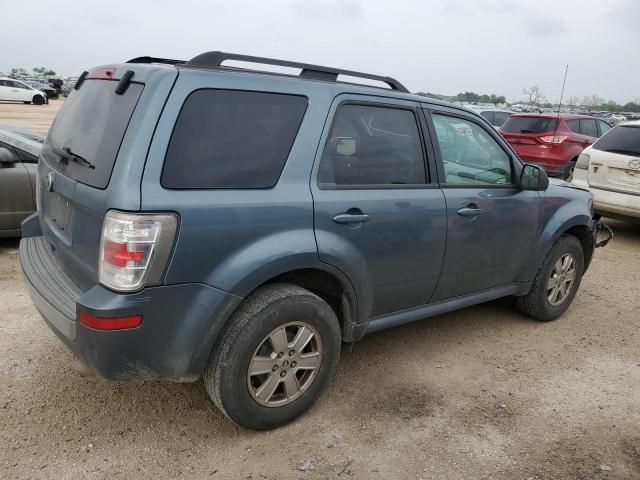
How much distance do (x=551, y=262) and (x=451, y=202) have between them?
1402 mm

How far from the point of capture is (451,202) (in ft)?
11.1

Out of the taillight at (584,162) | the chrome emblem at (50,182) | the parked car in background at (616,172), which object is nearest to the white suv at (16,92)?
the taillight at (584,162)

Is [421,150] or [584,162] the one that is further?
[584,162]

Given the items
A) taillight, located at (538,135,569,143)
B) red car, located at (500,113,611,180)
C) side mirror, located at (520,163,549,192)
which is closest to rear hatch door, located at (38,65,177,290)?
side mirror, located at (520,163,549,192)

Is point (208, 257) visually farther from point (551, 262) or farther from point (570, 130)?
point (570, 130)

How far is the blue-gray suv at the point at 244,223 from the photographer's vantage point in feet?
7.59

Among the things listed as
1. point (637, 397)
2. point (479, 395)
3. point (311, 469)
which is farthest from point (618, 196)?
point (311, 469)

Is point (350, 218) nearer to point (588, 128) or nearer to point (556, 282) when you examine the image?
point (556, 282)

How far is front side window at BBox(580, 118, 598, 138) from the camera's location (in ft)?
38.2

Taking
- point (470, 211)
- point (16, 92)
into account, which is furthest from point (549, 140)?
point (16, 92)

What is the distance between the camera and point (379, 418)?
3.03 m

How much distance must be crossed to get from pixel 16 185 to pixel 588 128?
36.5 ft

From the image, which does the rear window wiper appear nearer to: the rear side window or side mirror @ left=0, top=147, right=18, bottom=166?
the rear side window

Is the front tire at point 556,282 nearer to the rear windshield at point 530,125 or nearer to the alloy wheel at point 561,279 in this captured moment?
the alloy wheel at point 561,279
